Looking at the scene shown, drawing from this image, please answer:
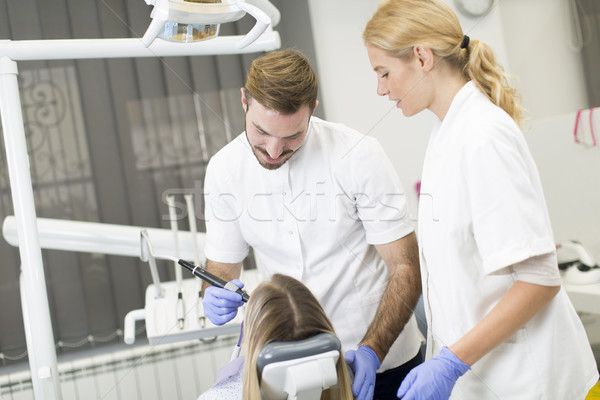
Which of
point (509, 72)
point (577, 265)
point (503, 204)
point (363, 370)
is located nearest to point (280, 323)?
point (363, 370)

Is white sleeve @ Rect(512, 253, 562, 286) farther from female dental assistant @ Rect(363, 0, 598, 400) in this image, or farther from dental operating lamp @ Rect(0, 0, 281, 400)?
dental operating lamp @ Rect(0, 0, 281, 400)

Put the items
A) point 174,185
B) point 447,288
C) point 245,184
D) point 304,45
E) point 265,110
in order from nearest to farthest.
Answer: point 447,288 → point 265,110 → point 245,184 → point 174,185 → point 304,45

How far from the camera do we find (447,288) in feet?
3.45

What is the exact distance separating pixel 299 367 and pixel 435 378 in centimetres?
33

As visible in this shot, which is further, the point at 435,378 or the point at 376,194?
the point at 376,194

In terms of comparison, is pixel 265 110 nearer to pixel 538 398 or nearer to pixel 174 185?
pixel 538 398

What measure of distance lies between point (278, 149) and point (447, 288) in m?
0.48

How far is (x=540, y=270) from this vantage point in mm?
914

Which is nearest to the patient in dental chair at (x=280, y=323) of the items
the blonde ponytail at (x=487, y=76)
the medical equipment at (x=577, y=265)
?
the blonde ponytail at (x=487, y=76)

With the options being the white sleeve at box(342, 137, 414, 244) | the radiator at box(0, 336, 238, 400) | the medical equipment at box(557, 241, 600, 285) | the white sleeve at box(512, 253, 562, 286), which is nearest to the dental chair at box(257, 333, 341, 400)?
the white sleeve at box(512, 253, 562, 286)

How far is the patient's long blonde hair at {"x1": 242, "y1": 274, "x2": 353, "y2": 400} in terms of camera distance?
35.4 inches

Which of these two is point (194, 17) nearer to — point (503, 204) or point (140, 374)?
point (503, 204)

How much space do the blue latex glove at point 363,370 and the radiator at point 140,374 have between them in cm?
132

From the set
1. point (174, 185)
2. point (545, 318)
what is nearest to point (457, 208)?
point (545, 318)
